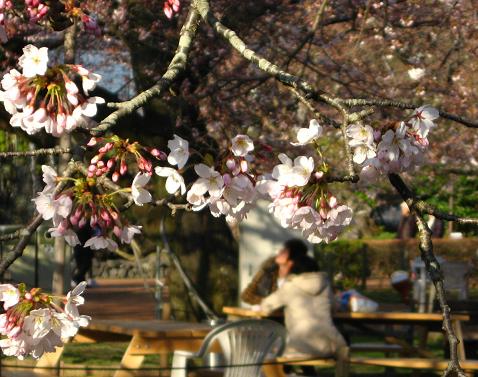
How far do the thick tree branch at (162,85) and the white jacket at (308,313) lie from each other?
198 inches

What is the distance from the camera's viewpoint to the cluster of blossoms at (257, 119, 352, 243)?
2959 mm

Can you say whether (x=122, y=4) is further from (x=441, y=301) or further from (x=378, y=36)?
(x=441, y=301)

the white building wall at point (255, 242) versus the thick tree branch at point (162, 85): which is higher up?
the white building wall at point (255, 242)

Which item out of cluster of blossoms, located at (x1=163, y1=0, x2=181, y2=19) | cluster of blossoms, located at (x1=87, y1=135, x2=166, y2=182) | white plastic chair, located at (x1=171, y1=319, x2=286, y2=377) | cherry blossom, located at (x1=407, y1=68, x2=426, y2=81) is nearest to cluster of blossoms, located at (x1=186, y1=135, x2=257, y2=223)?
cluster of blossoms, located at (x1=87, y1=135, x2=166, y2=182)

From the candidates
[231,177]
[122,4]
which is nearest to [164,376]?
[122,4]

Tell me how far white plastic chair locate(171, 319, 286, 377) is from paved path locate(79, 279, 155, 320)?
26.7 feet

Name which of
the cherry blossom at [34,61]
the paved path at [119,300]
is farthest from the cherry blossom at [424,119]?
the paved path at [119,300]

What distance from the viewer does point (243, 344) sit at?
7305mm

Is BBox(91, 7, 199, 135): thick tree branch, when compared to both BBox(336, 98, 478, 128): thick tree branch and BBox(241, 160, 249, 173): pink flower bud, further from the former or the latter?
BBox(336, 98, 478, 128): thick tree branch

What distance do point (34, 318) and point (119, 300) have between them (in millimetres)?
17236

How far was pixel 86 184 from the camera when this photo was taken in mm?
3035

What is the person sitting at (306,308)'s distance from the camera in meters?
8.47

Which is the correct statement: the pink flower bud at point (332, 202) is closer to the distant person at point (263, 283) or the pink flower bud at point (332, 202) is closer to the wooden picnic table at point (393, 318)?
the wooden picnic table at point (393, 318)

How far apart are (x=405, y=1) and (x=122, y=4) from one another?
2.95 m
